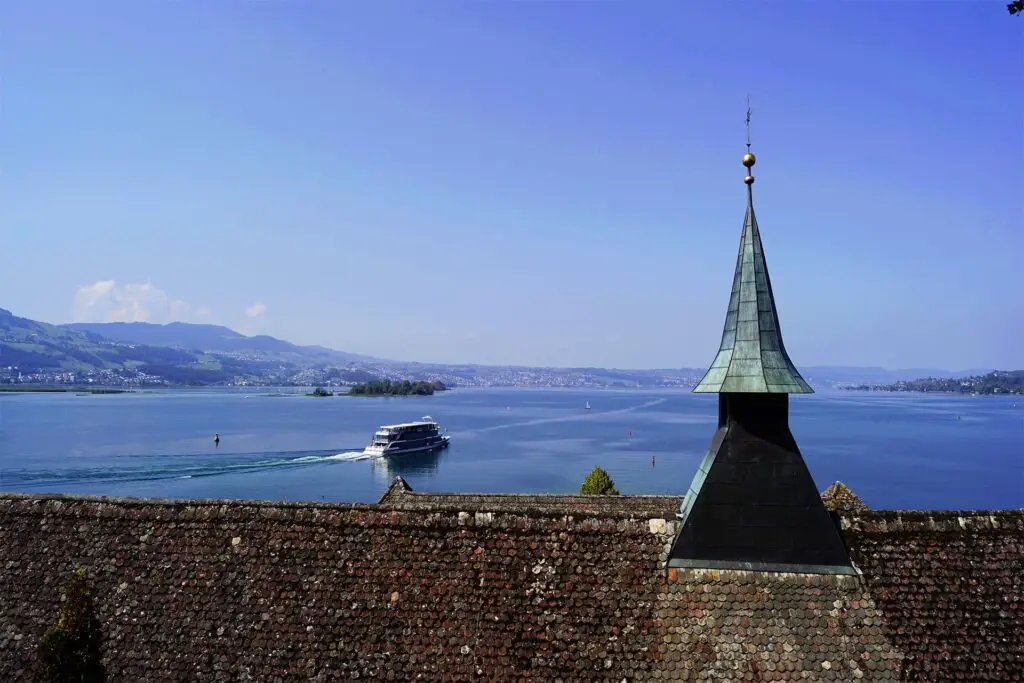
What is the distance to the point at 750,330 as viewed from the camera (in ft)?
46.5

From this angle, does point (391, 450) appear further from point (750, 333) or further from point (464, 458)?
point (750, 333)

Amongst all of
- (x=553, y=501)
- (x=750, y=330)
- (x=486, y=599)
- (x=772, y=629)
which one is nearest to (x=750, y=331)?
(x=750, y=330)

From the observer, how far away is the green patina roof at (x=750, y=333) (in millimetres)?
13617

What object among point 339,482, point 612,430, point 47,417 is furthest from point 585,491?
point 47,417

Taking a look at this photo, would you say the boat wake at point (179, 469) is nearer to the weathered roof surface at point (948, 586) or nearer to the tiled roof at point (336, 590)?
the tiled roof at point (336, 590)

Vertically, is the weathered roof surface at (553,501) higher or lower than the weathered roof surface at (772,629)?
lower

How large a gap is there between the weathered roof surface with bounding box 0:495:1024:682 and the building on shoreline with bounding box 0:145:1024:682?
0.11 feet

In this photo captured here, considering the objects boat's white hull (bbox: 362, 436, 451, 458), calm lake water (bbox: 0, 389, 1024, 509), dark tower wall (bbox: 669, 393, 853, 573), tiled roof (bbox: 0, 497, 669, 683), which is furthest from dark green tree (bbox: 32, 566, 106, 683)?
boat's white hull (bbox: 362, 436, 451, 458)

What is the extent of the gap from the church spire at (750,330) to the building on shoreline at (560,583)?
0.07m

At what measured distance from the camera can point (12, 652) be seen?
39.5 ft

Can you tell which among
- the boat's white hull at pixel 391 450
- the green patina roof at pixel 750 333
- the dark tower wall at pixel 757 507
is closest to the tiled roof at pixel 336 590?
the dark tower wall at pixel 757 507

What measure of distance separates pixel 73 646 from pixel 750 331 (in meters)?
13.5

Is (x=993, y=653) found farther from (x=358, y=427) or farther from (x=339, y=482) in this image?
(x=358, y=427)

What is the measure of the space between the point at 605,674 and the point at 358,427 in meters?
144
